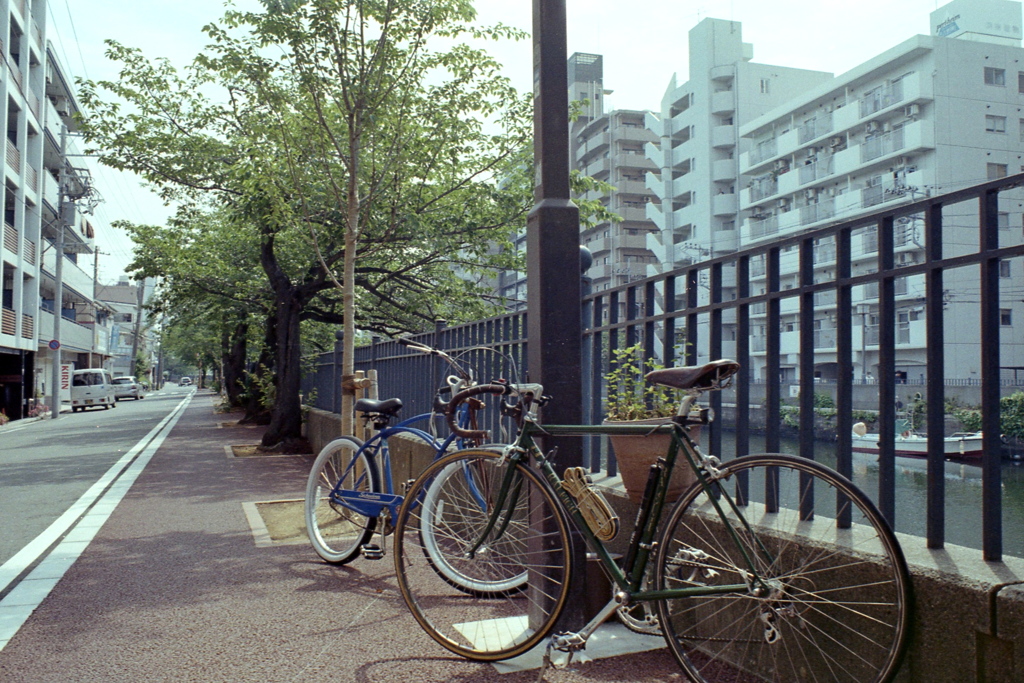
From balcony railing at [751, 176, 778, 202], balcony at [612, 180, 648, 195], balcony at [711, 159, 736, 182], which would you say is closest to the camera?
balcony railing at [751, 176, 778, 202]

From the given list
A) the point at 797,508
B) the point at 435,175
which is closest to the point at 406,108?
the point at 435,175

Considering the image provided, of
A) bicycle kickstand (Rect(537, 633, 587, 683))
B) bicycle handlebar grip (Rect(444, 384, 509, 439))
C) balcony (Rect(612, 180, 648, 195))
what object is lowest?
bicycle kickstand (Rect(537, 633, 587, 683))

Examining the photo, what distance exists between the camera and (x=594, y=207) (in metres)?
15.0

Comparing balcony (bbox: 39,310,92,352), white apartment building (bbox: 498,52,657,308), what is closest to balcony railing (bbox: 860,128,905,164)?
white apartment building (bbox: 498,52,657,308)

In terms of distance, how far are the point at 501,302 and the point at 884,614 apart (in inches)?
554

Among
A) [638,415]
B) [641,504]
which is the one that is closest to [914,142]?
[638,415]

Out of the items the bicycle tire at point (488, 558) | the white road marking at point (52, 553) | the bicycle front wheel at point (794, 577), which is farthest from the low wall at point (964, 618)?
the white road marking at point (52, 553)

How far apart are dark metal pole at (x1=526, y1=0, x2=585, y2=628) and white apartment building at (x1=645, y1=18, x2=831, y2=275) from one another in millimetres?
44993

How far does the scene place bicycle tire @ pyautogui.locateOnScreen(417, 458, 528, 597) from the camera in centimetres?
345

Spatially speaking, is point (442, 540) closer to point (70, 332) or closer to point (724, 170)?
point (70, 332)

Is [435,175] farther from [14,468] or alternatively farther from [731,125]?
[731,125]

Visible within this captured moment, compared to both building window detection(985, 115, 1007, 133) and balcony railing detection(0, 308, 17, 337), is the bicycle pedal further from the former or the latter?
building window detection(985, 115, 1007, 133)

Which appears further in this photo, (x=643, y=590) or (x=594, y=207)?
(x=594, y=207)

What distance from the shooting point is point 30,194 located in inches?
1181
